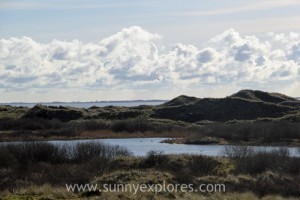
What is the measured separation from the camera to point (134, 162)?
3988 centimetres

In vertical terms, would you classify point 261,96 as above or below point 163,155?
above

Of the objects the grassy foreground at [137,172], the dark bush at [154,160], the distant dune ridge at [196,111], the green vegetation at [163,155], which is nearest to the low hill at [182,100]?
the green vegetation at [163,155]

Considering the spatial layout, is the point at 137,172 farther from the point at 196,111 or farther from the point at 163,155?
the point at 196,111

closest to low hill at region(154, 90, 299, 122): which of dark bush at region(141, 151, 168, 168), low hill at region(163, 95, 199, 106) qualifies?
low hill at region(163, 95, 199, 106)

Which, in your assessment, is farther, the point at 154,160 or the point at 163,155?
the point at 163,155

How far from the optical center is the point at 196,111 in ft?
427

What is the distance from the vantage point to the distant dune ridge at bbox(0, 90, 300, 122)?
4924 inches

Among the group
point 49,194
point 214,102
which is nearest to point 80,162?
point 49,194

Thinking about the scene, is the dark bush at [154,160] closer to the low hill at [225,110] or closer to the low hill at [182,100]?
the low hill at [225,110]

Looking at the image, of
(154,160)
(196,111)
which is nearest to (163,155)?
(154,160)

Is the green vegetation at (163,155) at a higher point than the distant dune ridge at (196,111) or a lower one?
lower

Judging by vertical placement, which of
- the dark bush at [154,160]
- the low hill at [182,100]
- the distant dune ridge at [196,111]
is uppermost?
the low hill at [182,100]

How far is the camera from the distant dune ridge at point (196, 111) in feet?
410

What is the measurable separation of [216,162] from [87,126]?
219ft
